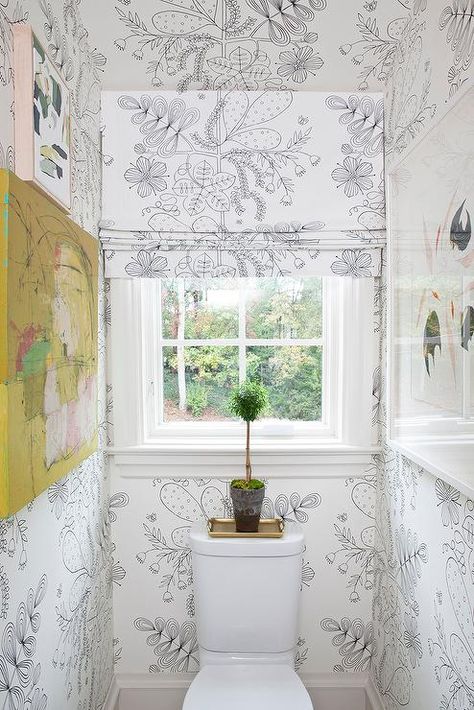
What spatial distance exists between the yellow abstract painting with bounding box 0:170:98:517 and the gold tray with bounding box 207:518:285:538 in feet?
1.60

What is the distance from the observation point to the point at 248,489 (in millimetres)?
1717

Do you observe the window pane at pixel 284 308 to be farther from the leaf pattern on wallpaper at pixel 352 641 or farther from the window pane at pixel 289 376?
the leaf pattern on wallpaper at pixel 352 641

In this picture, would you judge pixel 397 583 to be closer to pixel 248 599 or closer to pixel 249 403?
pixel 248 599

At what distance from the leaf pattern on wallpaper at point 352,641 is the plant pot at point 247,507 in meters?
0.51

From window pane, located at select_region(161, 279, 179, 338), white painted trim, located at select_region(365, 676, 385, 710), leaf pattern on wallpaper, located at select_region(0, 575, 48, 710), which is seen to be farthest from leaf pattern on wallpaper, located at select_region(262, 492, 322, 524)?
leaf pattern on wallpaper, located at select_region(0, 575, 48, 710)

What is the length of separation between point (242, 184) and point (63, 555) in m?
1.26

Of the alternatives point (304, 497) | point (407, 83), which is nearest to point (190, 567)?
point (304, 497)

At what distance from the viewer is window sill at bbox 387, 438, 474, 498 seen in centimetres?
110

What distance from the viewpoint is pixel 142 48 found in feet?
5.60

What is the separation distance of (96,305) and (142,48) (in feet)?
2.64

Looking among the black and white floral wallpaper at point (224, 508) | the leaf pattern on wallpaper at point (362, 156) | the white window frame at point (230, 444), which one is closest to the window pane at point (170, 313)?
the white window frame at point (230, 444)

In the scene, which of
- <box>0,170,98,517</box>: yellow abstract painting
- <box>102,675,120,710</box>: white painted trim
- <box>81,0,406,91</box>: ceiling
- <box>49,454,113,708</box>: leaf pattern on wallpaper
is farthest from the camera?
<box>102,675,120,710</box>: white painted trim

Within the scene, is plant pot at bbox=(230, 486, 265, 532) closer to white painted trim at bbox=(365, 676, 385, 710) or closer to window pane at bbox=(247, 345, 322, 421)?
window pane at bbox=(247, 345, 322, 421)

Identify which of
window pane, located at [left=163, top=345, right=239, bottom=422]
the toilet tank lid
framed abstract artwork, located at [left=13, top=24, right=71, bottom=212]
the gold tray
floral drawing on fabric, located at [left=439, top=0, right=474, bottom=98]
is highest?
floral drawing on fabric, located at [left=439, top=0, right=474, bottom=98]
